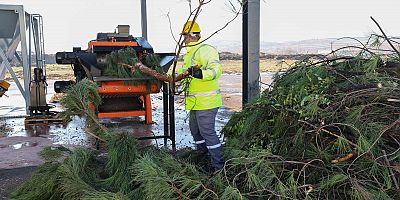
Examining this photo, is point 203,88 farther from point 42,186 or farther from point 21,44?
point 21,44

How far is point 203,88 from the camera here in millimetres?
3887

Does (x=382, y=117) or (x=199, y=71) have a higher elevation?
(x=199, y=71)

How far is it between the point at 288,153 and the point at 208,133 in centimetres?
141

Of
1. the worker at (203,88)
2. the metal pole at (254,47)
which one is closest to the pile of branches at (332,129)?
the worker at (203,88)

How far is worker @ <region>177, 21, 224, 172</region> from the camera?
3.75 metres

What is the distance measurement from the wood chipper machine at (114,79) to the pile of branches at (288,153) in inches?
66.8

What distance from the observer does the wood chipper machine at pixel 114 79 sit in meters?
5.34

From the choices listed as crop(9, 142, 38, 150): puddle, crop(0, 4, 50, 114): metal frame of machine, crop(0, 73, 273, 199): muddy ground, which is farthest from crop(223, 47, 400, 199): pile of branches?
crop(0, 4, 50, 114): metal frame of machine

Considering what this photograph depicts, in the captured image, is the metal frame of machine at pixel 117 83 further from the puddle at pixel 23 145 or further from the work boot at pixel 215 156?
the work boot at pixel 215 156

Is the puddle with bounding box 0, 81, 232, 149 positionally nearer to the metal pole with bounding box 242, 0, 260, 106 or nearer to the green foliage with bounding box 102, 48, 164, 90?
the green foliage with bounding box 102, 48, 164, 90

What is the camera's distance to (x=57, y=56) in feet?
19.6

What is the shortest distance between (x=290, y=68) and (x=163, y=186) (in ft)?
6.17

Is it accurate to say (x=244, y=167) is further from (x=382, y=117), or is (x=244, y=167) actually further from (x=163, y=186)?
(x=382, y=117)

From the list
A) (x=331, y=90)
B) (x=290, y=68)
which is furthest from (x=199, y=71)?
(x=331, y=90)
